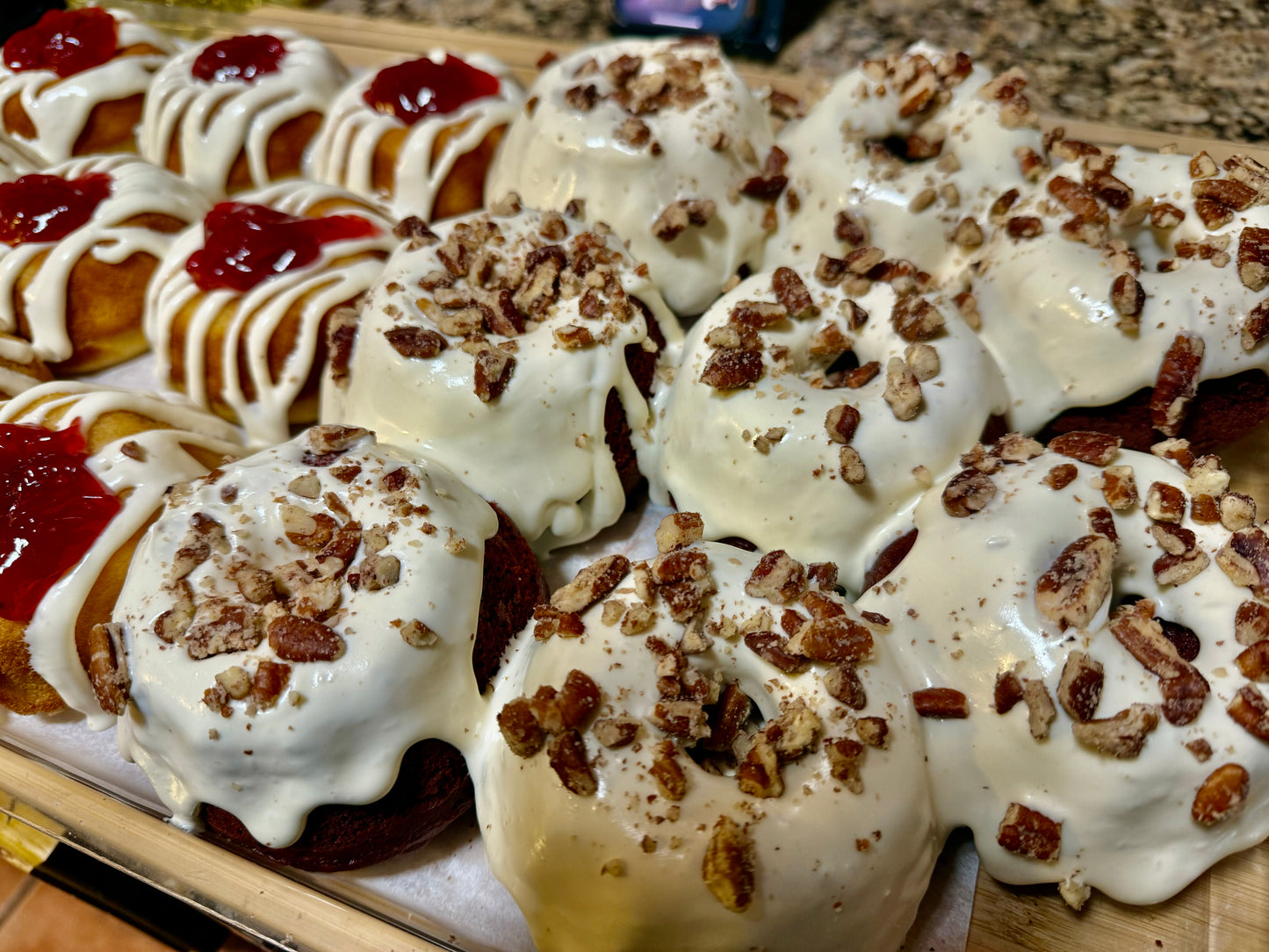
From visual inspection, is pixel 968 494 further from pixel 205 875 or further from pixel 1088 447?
pixel 205 875

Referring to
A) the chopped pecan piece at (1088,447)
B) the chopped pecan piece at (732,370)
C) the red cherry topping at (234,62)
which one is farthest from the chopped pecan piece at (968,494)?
the red cherry topping at (234,62)

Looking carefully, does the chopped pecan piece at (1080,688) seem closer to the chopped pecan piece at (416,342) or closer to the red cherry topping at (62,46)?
the chopped pecan piece at (416,342)

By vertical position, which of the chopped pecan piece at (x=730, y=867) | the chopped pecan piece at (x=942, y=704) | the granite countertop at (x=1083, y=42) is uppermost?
the granite countertop at (x=1083, y=42)

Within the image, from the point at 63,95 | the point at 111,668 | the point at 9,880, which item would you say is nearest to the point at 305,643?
the point at 111,668

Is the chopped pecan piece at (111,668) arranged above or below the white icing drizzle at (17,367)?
above

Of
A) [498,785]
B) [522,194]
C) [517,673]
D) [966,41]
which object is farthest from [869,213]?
[966,41]

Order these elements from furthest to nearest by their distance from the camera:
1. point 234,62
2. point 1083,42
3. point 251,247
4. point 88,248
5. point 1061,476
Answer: point 1083,42 < point 234,62 < point 88,248 < point 251,247 < point 1061,476

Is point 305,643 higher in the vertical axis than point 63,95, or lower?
lower
